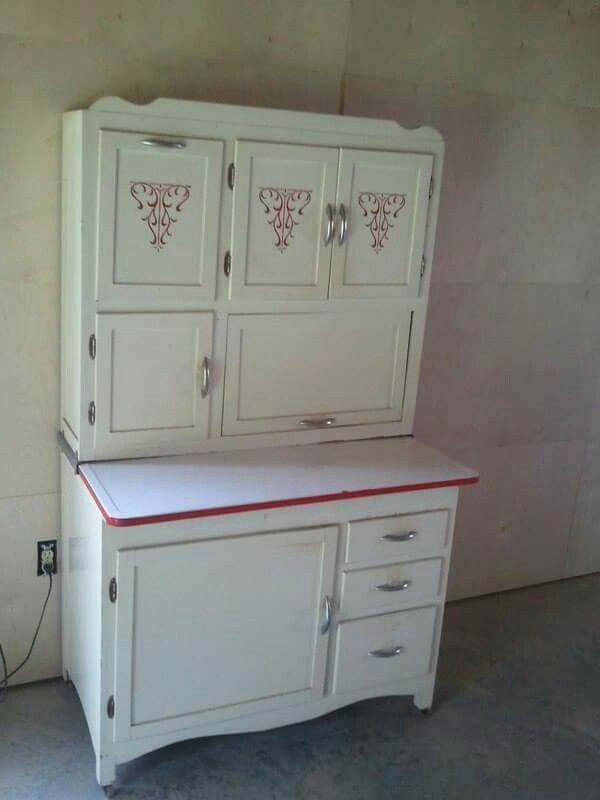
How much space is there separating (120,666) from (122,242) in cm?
109

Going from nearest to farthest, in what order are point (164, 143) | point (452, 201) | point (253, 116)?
point (164, 143)
point (253, 116)
point (452, 201)

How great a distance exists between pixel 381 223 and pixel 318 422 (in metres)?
0.63

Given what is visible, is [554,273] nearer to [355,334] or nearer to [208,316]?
[355,334]

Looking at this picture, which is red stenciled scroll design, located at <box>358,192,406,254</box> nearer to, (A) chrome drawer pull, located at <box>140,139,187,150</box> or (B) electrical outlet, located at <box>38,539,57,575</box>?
(A) chrome drawer pull, located at <box>140,139,187,150</box>

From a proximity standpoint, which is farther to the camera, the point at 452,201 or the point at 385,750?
the point at 452,201

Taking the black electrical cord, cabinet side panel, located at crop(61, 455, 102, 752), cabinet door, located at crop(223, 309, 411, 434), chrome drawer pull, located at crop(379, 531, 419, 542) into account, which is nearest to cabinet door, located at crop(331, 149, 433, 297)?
cabinet door, located at crop(223, 309, 411, 434)

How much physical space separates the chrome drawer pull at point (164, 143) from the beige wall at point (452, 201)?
32 cm

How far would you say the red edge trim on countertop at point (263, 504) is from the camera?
1.98 meters

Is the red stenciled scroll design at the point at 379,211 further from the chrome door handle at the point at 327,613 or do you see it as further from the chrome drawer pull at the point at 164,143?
the chrome door handle at the point at 327,613

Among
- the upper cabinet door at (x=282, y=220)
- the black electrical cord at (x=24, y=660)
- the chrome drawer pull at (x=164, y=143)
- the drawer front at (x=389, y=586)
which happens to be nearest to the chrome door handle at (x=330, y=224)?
the upper cabinet door at (x=282, y=220)

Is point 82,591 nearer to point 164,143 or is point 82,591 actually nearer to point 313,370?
point 313,370

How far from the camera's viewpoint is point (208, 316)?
7.61 feet

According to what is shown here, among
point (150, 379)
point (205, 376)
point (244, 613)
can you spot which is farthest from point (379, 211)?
point (244, 613)

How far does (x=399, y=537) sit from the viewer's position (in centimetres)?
241
